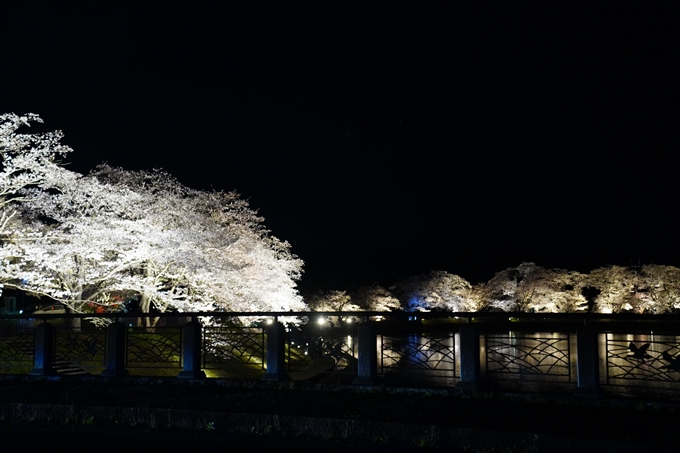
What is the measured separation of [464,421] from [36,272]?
62.0 ft

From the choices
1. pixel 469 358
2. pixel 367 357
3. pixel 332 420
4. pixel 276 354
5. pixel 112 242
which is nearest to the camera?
pixel 332 420

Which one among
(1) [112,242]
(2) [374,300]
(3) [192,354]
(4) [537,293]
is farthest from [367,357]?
(4) [537,293]

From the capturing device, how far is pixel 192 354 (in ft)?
37.4

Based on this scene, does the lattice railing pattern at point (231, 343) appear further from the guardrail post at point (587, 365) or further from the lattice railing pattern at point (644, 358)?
the lattice railing pattern at point (644, 358)

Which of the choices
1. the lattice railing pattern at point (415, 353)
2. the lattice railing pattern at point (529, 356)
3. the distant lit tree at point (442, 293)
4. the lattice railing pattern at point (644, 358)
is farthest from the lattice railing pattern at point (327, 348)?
the distant lit tree at point (442, 293)

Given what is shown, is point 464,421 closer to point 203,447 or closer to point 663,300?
point 203,447

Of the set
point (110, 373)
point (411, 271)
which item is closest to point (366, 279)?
point (411, 271)

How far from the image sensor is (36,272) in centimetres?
2209

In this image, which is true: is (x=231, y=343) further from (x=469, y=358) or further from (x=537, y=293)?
(x=537, y=293)

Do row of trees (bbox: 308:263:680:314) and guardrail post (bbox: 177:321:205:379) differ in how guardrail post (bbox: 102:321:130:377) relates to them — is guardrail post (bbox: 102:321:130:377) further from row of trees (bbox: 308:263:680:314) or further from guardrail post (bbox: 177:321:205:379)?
row of trees (bbox: 308:263:680:314)

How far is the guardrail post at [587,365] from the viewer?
29.7 feet

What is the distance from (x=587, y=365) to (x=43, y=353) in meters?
9.60

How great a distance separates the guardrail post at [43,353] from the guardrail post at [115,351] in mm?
1153

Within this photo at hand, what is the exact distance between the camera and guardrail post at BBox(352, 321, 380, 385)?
34.2 ft
